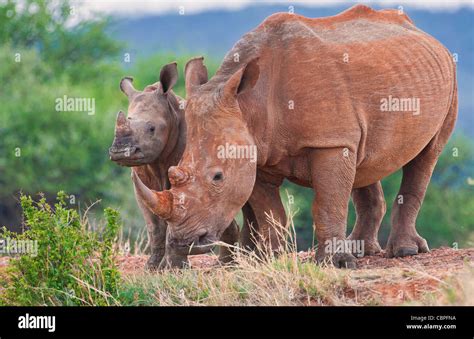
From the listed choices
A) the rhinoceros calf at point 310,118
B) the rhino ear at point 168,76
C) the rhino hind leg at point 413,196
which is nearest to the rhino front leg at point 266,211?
the rhinoceros calf at point 310,118

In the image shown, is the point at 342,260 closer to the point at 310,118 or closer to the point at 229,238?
the point at 310,118

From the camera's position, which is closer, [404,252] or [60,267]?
[60,267]

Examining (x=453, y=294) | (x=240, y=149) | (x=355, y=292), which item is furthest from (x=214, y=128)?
(x=453, y=294)

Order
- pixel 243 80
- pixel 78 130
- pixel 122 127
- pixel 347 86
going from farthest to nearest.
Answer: pixel 78 130
pixel 122 127
pixel 347 86
pixel 243 80

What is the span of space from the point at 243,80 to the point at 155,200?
1.68 m

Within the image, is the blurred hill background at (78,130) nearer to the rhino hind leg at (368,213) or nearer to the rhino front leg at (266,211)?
the rhino hind leg at (368,213)

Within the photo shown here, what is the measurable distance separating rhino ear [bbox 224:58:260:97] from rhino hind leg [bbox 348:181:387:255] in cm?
301

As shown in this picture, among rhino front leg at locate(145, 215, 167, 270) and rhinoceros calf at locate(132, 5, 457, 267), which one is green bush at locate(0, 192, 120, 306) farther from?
rhino front leg at locate(145, 215, 167, 270)

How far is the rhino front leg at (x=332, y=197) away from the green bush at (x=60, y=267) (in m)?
2.19

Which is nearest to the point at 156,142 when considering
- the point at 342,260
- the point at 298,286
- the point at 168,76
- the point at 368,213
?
the point at 168,76

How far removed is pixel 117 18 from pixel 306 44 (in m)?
40.5

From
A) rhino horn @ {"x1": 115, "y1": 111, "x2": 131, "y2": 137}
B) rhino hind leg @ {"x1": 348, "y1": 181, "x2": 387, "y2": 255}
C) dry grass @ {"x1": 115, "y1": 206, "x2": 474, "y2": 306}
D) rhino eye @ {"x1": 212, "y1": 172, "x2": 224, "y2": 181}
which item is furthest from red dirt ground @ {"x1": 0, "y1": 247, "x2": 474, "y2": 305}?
rhino horn @ {"x1": 115, "y1": 111, "x2": 131, "y2": 137}

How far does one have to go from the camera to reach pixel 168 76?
1316cm

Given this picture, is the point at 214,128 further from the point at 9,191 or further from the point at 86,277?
the point at 9,191
